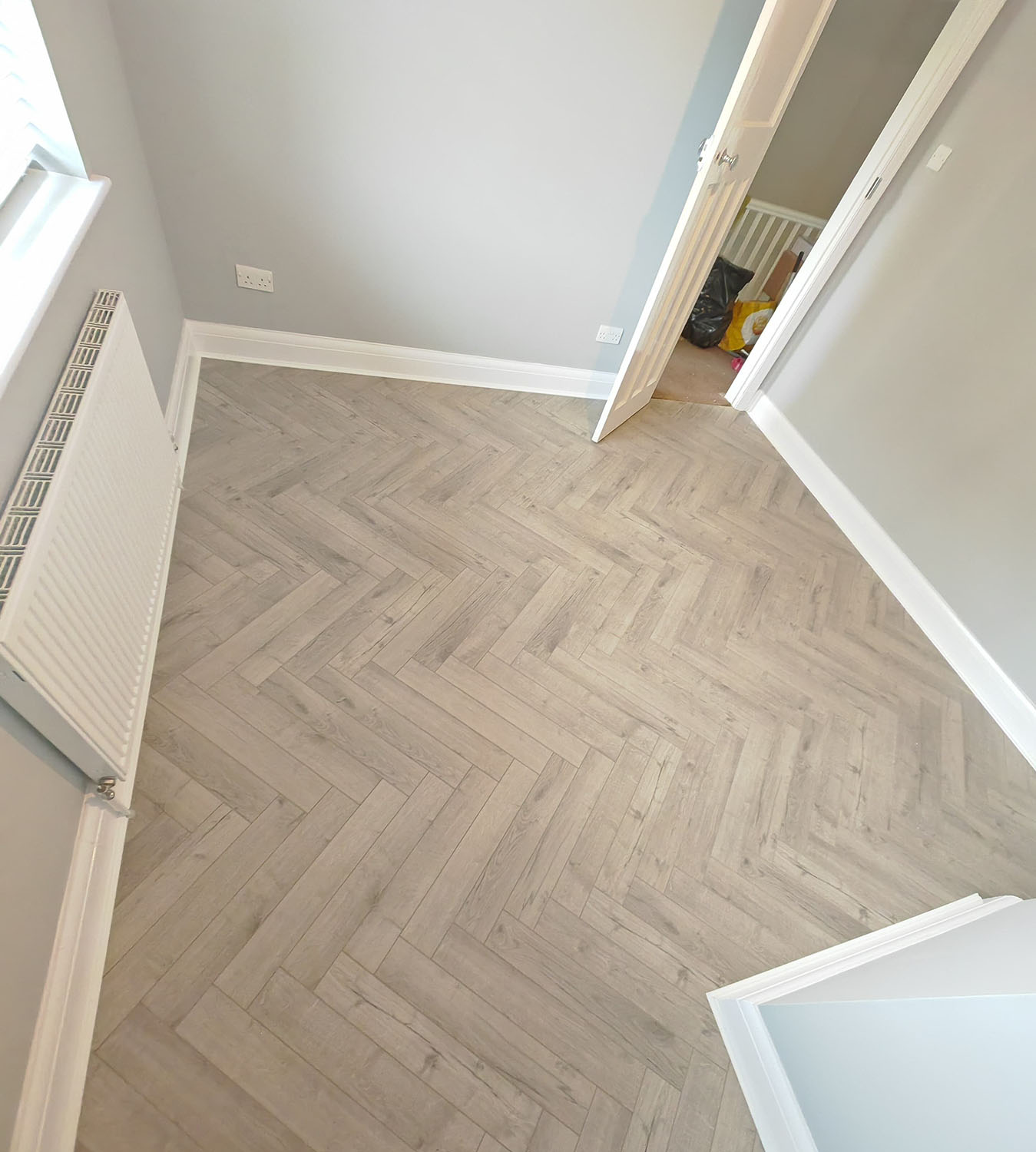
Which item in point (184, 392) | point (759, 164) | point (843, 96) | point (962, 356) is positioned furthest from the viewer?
point (843, 96)

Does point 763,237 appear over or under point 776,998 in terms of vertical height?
over

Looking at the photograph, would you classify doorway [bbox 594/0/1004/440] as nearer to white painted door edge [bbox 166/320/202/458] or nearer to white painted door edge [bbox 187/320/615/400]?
white painted door edge [bbox 187/320/615/400]

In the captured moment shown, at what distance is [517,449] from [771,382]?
4.97 feet

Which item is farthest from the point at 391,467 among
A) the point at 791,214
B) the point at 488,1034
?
the point at 791,214

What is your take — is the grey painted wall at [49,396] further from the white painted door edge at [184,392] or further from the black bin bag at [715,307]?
the black bin bag at [715,307]

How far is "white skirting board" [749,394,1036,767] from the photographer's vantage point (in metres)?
2.22

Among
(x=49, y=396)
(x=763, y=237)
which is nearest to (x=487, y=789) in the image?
(x=49, y=396)

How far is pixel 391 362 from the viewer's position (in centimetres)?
269

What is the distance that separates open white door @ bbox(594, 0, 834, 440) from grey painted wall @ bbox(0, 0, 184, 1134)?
171 cm

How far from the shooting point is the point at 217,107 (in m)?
1.94

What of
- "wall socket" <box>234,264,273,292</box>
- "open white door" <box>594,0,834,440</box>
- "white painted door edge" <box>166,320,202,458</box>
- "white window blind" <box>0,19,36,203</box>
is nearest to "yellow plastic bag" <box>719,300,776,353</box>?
"open white door" <box>594,0,834,440</box>

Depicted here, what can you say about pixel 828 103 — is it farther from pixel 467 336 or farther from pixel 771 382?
pixel 467 336

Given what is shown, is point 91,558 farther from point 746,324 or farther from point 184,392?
point 746,324

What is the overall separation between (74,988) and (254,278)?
2.20 meters
